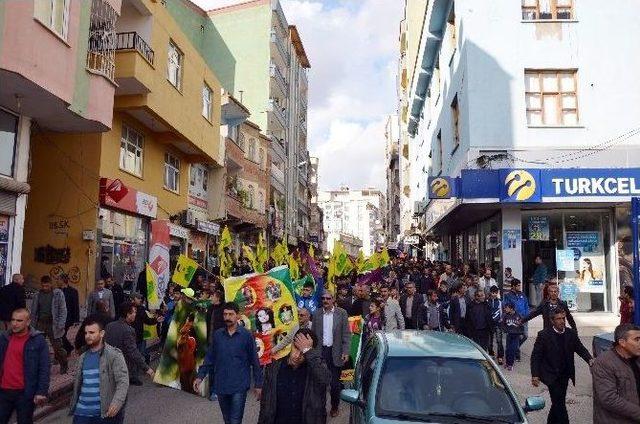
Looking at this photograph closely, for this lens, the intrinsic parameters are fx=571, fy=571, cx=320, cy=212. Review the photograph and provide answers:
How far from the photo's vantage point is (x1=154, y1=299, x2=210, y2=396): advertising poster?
9094 millimetres

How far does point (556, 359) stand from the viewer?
6832 millimetres

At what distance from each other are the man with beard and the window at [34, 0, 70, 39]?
838 centimetres

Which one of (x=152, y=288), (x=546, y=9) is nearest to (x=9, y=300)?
(x=152, y=288)

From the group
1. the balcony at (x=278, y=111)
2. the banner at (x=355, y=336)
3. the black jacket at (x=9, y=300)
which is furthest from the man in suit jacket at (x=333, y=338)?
the balcony at (x=278, y=111)

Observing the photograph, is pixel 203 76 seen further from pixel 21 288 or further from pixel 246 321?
pixel 246 321

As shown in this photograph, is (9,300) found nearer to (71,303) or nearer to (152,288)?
(71,303)

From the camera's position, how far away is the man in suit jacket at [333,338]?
8.15m

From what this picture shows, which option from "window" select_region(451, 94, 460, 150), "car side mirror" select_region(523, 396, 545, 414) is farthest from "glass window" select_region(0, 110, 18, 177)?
"window" select_region(451, 94, 460, 150)

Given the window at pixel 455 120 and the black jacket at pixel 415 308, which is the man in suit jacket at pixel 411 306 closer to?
the black jacket at pixel 415 308

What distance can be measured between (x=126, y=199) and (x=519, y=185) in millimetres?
12102

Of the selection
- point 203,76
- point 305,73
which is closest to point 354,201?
point 305,73

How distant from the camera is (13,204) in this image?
41.4ft

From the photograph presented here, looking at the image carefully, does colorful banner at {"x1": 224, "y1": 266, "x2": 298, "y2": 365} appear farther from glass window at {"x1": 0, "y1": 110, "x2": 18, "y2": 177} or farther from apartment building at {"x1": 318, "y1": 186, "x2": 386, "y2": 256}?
apartment building at {"x1": 318, "y1": 186, "x2": 386, "y2": 256}

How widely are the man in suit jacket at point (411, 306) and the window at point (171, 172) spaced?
12.7 meters
